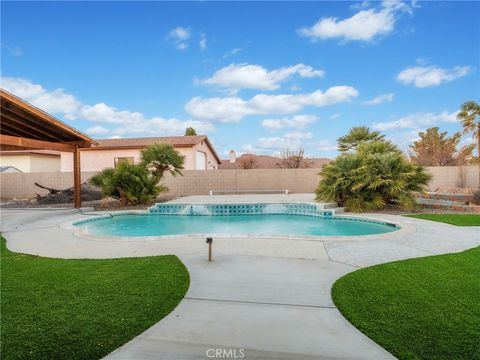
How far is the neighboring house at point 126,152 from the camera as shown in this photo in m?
22.0

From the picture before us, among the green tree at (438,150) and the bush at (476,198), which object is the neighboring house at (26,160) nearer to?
the bush at (476,198)

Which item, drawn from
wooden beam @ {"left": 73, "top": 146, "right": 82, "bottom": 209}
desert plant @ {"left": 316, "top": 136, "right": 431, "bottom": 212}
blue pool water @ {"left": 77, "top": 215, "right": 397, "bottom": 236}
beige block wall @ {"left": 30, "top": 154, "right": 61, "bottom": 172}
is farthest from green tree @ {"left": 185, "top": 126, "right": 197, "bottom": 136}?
desert plant @ {"left": 316, "top": 136, "right": 431, "bottom": 212}

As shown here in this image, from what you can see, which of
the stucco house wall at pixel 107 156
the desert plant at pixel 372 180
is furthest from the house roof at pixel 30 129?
the stucco house wall at pixel 107 156

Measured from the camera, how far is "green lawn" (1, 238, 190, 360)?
2361 millimetres

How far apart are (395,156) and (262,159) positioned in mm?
20649

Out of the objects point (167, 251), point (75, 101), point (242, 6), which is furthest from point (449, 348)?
point (75, 101)

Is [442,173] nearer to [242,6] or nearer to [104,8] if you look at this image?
[242,6]

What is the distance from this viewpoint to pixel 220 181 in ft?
61.1

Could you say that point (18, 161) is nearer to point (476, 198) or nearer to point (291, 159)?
point (291, 159)

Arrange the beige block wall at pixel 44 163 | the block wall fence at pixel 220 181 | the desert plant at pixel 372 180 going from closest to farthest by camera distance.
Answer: the desert plant at pixel 372 180 → the block wall fence at pixel 220 181 → the beige block wall at pixel 44 163

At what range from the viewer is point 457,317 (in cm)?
274

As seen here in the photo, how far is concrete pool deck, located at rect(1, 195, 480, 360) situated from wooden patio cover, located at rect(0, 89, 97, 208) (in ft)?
7.54

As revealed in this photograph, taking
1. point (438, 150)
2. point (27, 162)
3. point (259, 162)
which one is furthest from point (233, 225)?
point (438, 150)

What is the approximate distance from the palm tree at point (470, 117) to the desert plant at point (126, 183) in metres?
16.8
